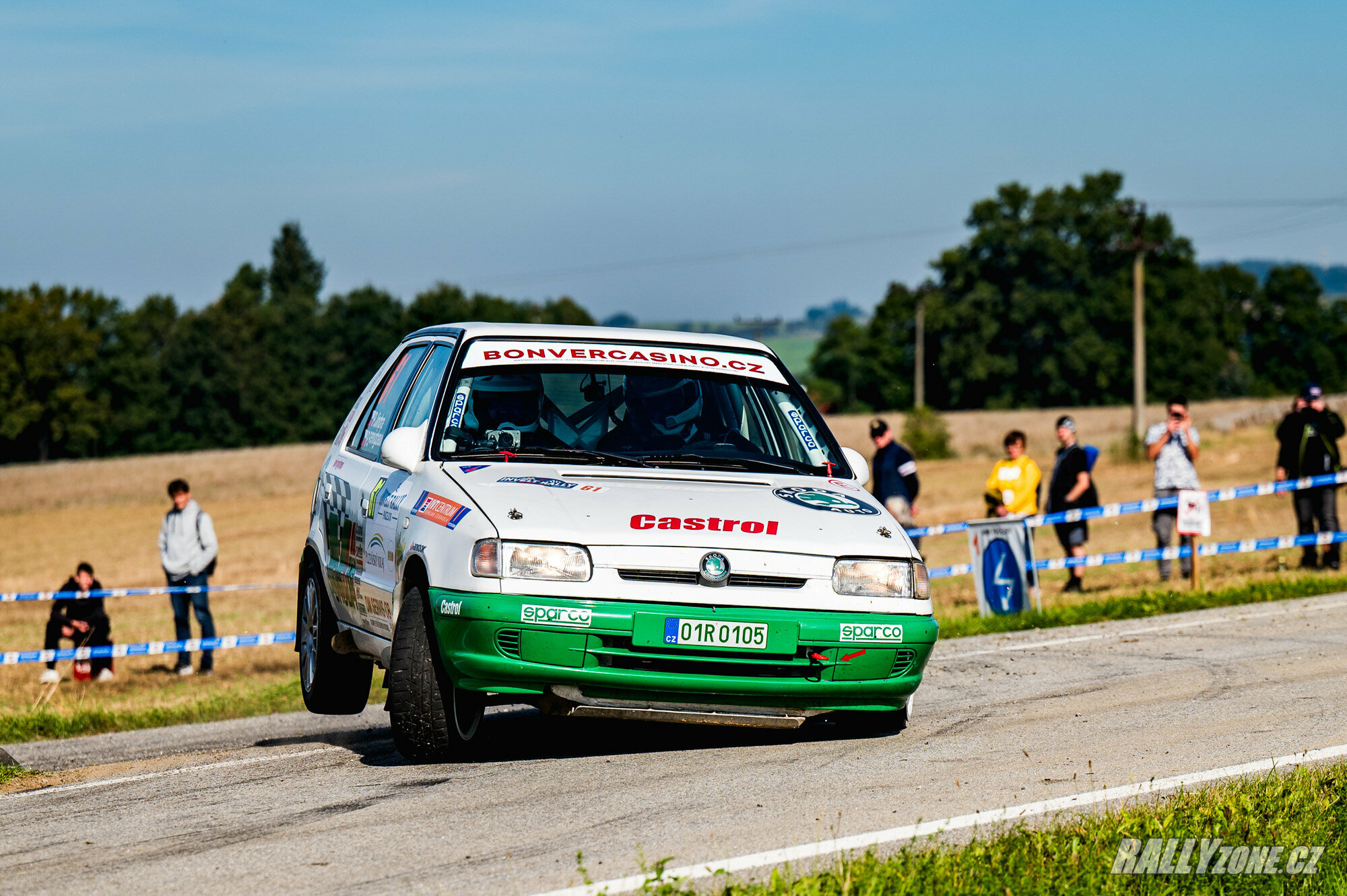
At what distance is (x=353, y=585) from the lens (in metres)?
7.58

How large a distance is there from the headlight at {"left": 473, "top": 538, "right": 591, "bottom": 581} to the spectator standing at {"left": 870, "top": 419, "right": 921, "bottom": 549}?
960 centimetres

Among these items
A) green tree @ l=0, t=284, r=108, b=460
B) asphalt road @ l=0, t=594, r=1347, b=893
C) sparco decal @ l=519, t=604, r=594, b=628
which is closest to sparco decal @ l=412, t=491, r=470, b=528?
sparco decal @ l=519, t=604, r=594, b=628

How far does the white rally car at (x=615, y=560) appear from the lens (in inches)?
240

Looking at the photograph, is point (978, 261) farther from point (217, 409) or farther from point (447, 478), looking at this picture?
point (447, 478)

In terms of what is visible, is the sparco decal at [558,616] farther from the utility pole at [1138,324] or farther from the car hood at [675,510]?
the utility pole at [1138,324]

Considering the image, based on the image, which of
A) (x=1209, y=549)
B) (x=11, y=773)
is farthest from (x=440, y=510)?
(x=1209, y=549)

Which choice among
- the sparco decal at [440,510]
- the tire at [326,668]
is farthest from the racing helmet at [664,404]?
the tire at [326,668]

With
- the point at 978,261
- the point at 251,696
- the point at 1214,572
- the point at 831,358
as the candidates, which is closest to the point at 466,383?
the point at 251,696

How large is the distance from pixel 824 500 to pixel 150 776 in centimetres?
323

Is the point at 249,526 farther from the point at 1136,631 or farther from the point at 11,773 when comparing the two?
the point at 11,773

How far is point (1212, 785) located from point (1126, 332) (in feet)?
294

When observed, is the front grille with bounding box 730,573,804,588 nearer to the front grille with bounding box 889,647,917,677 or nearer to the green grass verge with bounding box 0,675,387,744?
the front grille with bounding box 889,647,917,677

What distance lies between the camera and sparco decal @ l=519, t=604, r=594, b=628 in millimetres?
6074

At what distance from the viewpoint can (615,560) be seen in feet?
20.0
